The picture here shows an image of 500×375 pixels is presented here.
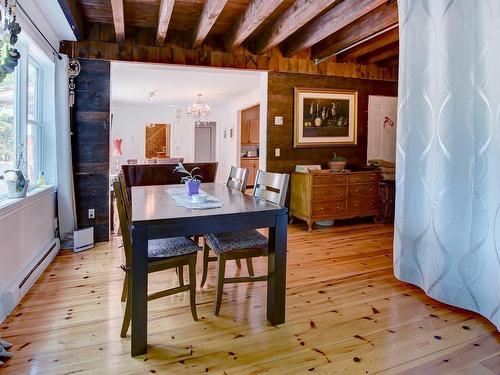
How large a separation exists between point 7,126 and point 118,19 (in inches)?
57.4

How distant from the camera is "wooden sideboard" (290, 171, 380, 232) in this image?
454 cm

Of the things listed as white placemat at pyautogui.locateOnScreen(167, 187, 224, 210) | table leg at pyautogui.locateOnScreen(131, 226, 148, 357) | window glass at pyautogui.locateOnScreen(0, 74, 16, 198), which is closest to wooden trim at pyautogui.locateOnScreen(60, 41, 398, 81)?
window glass at pyautogui.locateOnScreen(0, 74, 16, 198)

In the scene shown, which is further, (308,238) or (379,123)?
(379,123)

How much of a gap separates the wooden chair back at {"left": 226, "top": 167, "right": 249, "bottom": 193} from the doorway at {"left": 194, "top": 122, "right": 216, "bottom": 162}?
7.79 metres

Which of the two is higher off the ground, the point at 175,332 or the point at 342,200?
the point at 342,200

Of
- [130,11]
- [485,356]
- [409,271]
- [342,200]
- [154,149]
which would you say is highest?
[130,11]

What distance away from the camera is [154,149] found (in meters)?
9.85

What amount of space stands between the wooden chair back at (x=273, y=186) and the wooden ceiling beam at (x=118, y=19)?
1931mm

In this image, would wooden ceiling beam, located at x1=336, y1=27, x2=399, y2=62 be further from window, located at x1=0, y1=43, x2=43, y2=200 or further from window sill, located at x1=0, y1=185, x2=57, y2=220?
window sill, located at x1=0, y1=185, x2=57, y2=220

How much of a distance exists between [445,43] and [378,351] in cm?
199

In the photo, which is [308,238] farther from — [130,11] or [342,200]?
[130,11]

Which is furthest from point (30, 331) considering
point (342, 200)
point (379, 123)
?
point (379, 123)

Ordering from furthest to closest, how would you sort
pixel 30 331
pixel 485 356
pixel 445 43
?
pixel 445 43, pixel 30 331, pixel 485 356

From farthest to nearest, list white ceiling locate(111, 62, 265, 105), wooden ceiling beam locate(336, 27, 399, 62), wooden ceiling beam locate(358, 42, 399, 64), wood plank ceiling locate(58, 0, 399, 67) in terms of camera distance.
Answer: white ceiling locate(111, 62, 265, 105), wooden ceiling beam locate(358, 42, 399, 64), wooden ceiling beam locate(336, 27, 399, 62), wood plank ceiling locate(58, 0, 399, 67)
